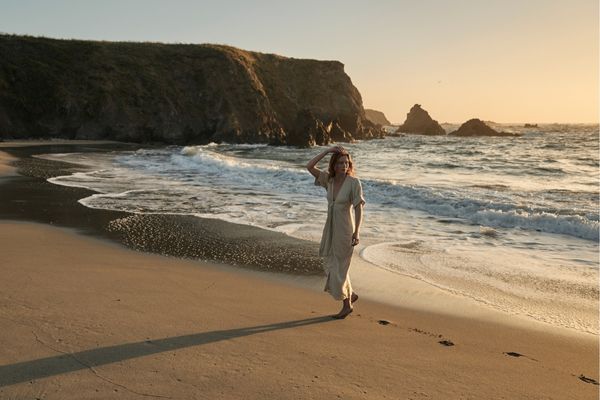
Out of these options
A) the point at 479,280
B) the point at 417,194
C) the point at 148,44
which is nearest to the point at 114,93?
the point at 148,44

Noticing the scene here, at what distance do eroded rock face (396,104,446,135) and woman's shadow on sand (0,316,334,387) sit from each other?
11942 cm

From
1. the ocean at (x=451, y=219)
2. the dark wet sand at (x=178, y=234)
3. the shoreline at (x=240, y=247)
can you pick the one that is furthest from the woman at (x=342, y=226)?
the ocean at (x=451, y=219)

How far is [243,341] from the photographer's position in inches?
153

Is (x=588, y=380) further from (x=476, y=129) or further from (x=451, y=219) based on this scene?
(x=476, y=129)

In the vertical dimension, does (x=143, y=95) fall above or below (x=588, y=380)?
above

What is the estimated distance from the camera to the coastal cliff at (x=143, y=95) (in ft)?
155

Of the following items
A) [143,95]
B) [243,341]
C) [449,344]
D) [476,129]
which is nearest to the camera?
[243,341]

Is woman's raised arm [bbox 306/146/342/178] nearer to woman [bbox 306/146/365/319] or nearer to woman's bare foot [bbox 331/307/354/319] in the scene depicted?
woman [bbox 306/146/365/319]

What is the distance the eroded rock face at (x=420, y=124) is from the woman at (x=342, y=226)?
118m

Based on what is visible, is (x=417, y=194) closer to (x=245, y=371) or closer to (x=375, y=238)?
(x=375, y=238)

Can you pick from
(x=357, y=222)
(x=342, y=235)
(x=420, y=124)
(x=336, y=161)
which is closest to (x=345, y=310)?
(x=342, y=235)

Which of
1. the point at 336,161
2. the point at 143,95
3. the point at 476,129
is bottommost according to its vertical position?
the point at 336,161

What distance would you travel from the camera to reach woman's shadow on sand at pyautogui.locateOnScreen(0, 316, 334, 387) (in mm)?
3041

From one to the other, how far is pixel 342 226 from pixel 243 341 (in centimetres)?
156
